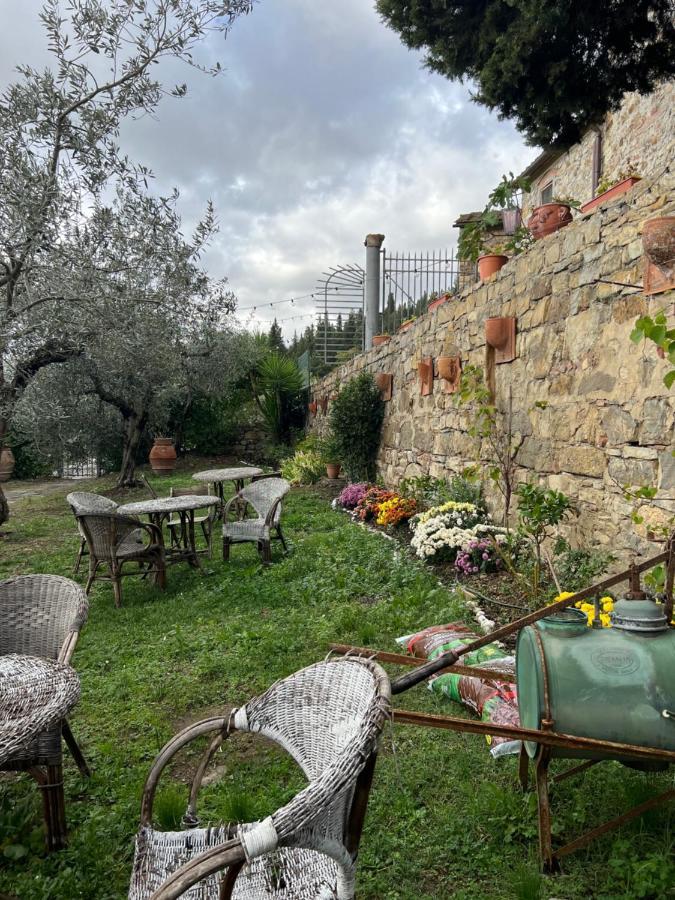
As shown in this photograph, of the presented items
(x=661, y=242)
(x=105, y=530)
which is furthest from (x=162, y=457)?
(x=661, y=242)

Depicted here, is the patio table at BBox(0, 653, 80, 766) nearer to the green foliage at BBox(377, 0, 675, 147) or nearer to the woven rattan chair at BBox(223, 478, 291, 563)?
the woven rattan chair at BBox(223, 478, 291, 563)

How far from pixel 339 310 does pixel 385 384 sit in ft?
13.8

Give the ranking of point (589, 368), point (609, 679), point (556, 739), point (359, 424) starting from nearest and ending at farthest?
point (556, 739), point (609, 679), point (589, 368), point (359, 424)

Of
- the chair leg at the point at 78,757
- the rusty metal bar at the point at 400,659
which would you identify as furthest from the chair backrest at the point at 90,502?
the rusty metal bar at the point at 400,659

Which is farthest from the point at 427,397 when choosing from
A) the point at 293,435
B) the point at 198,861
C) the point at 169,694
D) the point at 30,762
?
the point at 293,435

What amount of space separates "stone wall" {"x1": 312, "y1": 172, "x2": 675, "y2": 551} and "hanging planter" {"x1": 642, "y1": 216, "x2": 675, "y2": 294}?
8 centimetres

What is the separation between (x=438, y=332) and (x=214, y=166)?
297 centimetres

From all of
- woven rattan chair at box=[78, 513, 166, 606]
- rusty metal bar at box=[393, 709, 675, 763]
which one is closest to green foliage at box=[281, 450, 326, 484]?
woven rattan chair at box=[78, 513, 166, 606]

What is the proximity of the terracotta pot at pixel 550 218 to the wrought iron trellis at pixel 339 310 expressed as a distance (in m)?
6.31

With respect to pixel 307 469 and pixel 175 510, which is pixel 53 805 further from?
pixel 307 469

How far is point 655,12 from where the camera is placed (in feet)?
13.0

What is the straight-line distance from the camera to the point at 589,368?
3535 mm

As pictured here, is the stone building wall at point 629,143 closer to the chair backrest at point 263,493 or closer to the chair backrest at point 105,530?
the chair backrest at point 263,493

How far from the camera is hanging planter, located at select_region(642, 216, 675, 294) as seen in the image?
8.75ft
